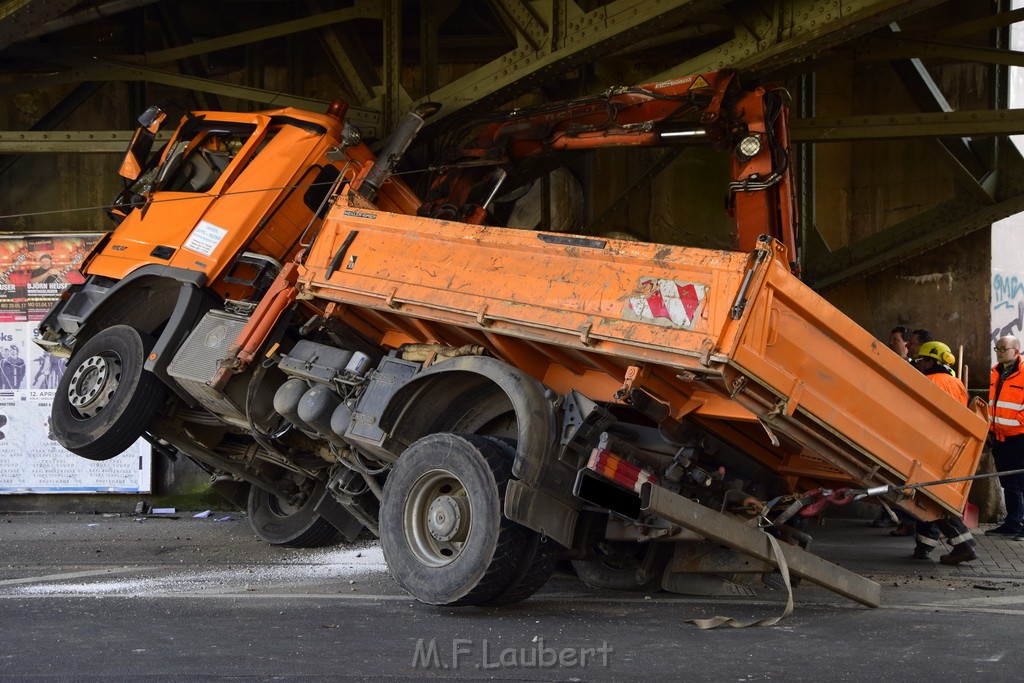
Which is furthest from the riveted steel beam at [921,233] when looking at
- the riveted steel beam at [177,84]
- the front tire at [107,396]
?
the front tire at [107,396]

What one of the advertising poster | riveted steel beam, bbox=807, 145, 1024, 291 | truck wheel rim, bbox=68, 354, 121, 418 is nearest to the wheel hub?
truck wheel rim, bbox=68, 354, 121, 418

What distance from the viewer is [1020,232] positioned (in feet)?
38.7

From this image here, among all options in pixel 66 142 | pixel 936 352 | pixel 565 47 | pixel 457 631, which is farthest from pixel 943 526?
pixel 66 142

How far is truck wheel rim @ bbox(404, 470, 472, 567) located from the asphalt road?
0.32 metres

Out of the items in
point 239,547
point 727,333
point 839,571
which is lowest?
point 239,547

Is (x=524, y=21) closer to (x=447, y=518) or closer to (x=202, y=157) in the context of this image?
(x=202, y=157)

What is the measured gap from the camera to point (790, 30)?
8453mm

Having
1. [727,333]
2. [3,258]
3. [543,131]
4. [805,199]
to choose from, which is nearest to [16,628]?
[727,333]

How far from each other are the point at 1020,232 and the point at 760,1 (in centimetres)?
478

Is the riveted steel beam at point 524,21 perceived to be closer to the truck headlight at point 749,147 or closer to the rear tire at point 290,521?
the truck headlight at point 749,147

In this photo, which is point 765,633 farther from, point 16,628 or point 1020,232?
point 1020,232

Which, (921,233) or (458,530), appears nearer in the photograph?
(458,530)

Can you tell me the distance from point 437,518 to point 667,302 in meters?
1.75

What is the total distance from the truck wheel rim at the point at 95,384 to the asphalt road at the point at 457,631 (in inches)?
45.6
